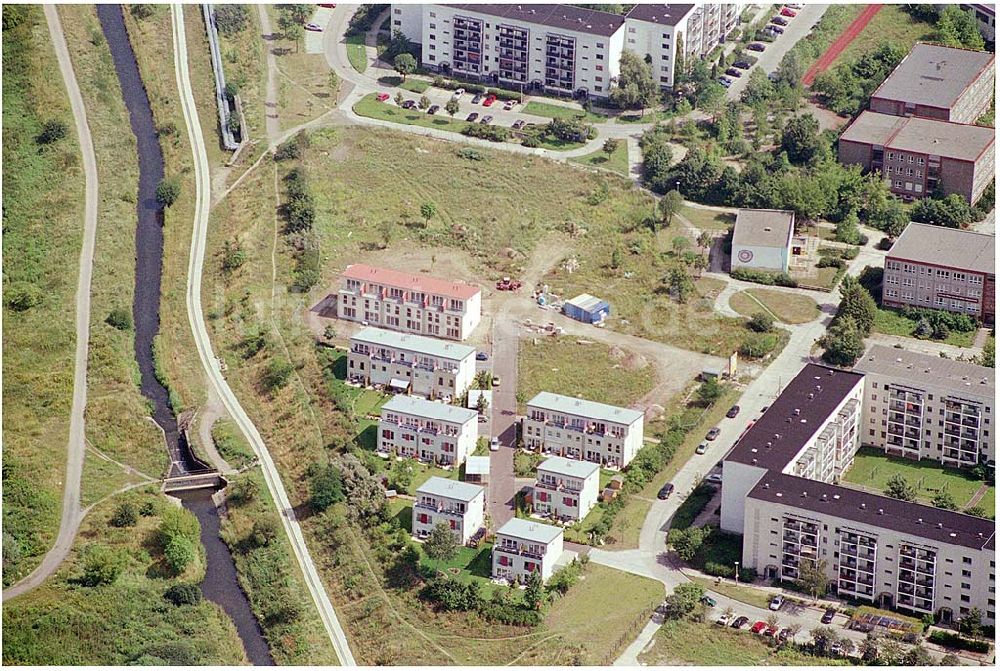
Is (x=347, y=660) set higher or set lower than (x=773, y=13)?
lower

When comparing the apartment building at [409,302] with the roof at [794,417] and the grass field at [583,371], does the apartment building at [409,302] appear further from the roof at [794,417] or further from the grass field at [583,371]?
the roof at [794,417]

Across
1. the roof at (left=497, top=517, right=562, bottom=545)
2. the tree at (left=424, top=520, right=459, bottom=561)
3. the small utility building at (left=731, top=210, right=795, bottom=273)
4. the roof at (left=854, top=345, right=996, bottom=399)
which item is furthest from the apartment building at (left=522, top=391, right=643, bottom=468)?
the small utility building at (left=731, top=210, right=795, bottom=273)

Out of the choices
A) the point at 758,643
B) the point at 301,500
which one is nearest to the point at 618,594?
the point at 758,643

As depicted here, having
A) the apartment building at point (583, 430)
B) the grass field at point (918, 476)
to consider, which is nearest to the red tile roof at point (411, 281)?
the apartment building at point (583, 430)

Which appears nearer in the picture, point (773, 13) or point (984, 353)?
point (984, 353)

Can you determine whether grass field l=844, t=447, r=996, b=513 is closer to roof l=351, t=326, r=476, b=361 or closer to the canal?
roof l=351, t=326, r=476, b=361

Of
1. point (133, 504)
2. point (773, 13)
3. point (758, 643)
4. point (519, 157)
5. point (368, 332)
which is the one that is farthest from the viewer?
point (773, 13)

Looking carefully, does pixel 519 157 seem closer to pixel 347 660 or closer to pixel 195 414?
Answer: pixel 195 414
